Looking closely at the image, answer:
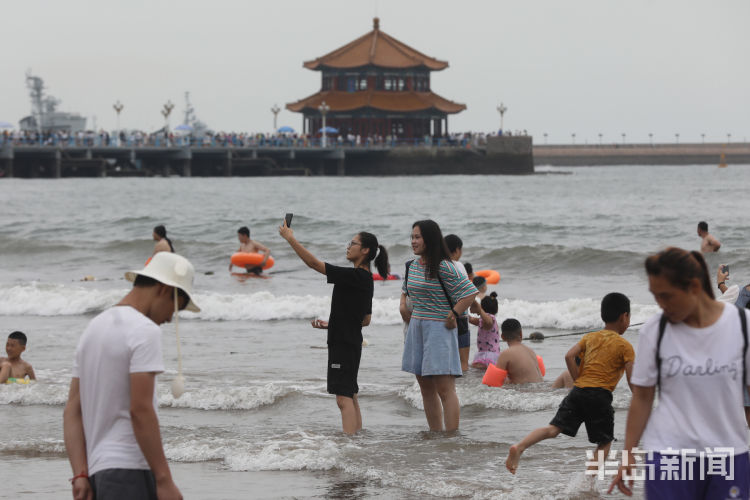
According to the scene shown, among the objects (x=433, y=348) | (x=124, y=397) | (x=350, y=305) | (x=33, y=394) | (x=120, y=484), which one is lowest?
(x=33, y=394)

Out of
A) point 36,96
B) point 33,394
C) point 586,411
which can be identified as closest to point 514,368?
point 586,411

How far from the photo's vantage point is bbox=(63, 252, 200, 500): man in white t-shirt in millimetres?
3070

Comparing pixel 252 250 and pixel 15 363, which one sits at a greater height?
pixel 252 250

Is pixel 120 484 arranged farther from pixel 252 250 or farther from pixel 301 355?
pixel 252 250

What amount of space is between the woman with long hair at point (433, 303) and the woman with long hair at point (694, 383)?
2943 millimetres

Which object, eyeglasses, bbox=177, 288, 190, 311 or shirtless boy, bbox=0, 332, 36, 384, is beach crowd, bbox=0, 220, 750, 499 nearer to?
eyeglasses, bbox=177, 288, 190, 311

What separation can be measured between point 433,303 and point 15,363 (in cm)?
430

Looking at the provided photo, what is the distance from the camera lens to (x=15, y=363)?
890cm

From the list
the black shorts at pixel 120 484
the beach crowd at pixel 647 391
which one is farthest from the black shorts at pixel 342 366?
the black shorts at pixel 120 484

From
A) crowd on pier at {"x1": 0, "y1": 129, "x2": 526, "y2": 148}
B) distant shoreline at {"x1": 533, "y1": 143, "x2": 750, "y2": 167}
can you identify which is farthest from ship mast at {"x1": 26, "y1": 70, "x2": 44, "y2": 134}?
distant shoreline at {"x1": 533, "y1": 143, "x2": 750, "y2": 167}

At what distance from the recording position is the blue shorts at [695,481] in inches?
123

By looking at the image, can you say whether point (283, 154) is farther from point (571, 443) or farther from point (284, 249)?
point (571, 443)

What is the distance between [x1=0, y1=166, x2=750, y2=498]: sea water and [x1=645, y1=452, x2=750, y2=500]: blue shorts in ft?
7.23

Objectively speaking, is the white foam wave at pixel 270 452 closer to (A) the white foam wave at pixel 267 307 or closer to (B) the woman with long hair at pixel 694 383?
(B) the woman with long hair at pixel 694 383
